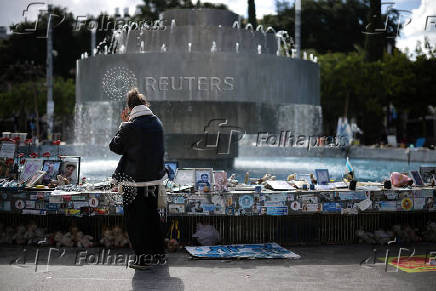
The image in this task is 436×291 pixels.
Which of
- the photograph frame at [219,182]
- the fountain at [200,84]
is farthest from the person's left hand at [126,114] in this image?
the fountain at [200,84]

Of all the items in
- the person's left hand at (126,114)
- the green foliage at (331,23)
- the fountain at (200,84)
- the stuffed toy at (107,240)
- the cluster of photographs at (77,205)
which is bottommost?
Answer: the stuffed toy at (107,240)

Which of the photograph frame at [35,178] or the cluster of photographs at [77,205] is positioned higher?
the photograph frame at [35,178]

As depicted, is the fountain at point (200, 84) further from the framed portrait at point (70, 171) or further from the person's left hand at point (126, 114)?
the person's left hand at point (126, 114)

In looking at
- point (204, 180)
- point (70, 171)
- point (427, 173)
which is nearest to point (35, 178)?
point (70, 171)

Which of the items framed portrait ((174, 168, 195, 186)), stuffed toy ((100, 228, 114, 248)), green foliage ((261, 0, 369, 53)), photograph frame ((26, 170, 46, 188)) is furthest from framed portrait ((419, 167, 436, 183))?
green foliage ((261, 0, 369, 53))

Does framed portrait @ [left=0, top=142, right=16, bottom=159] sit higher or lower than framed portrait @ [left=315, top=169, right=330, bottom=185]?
higher

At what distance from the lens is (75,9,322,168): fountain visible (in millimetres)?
11672

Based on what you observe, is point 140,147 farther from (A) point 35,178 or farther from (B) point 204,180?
(A) point 35,178

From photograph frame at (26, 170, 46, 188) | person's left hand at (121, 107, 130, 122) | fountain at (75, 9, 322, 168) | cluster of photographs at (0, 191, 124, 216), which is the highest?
fountain at (75, 9, 322, 168)

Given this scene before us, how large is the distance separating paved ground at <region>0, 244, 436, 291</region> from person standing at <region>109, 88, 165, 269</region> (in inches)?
10.0

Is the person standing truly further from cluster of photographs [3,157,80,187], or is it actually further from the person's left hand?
cluster of photographs [3,157,80,187]

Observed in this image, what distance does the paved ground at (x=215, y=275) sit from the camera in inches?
192

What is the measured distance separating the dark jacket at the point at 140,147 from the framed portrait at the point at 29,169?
1.77 metres

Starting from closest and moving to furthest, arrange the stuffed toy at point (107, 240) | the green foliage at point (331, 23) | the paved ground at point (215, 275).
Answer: the paved ground at point (215, 275)
the stuffed toy at point (107, 240)
the green foliage at point (331, 23)
